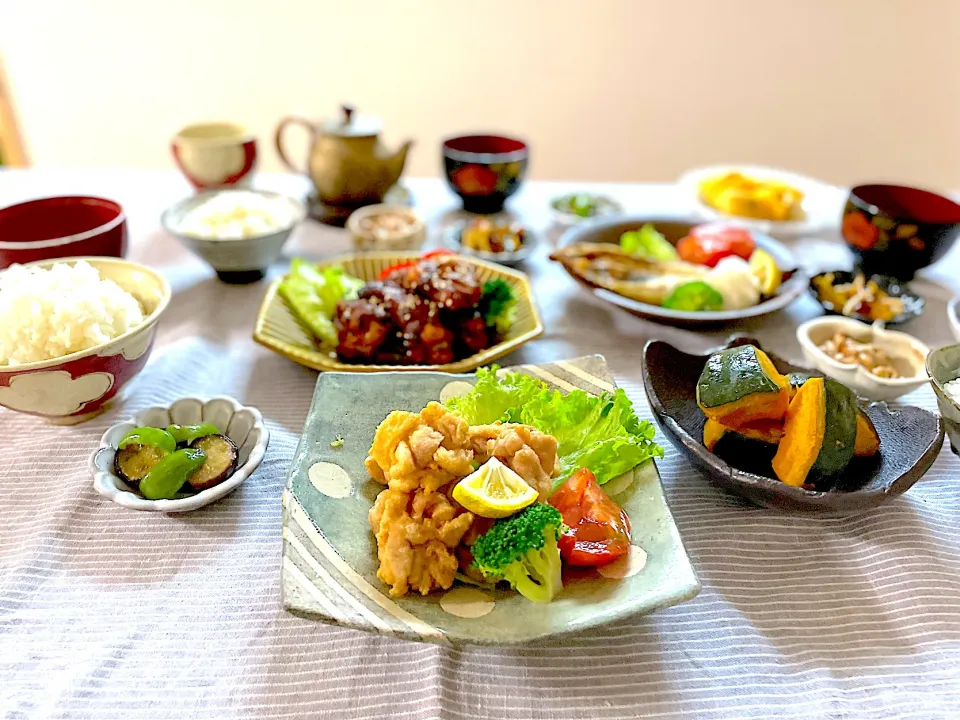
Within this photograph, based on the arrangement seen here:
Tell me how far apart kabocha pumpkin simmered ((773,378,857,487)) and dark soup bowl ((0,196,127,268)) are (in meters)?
1.99

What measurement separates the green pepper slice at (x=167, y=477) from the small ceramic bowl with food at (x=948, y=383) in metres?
1.63

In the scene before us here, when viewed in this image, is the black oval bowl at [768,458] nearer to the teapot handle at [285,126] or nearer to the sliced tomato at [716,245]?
the sliced tomato at [716,245]

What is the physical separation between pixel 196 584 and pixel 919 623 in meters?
1.39

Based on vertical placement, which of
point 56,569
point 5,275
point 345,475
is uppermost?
point 5,275

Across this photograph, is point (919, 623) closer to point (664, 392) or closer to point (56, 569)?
point (664, 392)

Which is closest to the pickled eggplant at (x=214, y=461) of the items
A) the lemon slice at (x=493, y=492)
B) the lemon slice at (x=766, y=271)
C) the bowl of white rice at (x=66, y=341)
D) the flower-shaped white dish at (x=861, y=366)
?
the bowl of white rice at (x=66, y=341)

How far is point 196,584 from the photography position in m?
1.28

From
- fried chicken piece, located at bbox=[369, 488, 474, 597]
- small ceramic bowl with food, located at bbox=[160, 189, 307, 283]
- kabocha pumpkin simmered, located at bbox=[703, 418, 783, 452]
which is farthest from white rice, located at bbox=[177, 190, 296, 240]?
kabocha pumpkin simmered, located at bbox=[703, 418, 783, 452]

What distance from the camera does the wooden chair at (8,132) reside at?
4.89 metres

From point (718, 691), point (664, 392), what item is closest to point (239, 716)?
point (718, 691)

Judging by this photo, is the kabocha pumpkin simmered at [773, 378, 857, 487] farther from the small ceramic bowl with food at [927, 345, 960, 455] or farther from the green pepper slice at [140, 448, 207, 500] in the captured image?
the green pepper slice at [140, 448, 207, 500]

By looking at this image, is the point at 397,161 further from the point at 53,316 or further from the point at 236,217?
the point at 53,316

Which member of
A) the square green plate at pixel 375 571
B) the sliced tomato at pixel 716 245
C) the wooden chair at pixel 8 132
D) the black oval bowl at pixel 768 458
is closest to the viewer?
the square green plate at pixel 375 571

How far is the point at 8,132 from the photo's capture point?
4930mm
